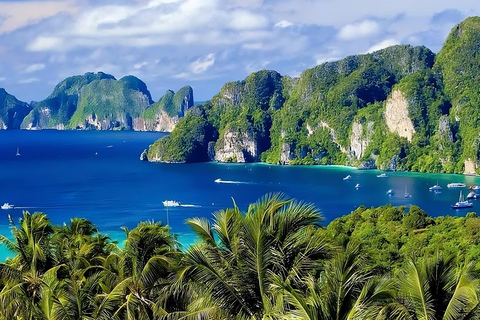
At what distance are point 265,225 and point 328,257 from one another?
0.87 metres

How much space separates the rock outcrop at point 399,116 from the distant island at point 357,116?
0.15 metres

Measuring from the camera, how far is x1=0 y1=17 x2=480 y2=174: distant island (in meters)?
88.8

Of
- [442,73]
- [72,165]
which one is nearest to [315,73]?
[442,73]

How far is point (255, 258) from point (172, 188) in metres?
67.5

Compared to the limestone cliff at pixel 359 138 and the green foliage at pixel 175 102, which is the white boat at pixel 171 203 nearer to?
the limestone cliff at pixel 359 138

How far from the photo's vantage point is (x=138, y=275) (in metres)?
9.05

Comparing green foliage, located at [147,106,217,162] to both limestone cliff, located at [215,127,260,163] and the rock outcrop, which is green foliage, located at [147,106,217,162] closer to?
limestone cliff, located at [215,127,260,163]

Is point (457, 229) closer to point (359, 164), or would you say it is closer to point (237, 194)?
point (237, 194)

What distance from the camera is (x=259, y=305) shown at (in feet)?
23.2

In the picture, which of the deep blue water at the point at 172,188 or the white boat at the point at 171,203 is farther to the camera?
the white boat at the point at 171,203

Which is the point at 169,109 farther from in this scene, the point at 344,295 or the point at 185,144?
the point at 344,295

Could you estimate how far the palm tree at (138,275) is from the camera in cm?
812

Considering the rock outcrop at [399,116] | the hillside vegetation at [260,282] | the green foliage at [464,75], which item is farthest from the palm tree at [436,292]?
the rock outcrop at [399,116]

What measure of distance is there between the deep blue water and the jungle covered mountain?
4.49 meters
